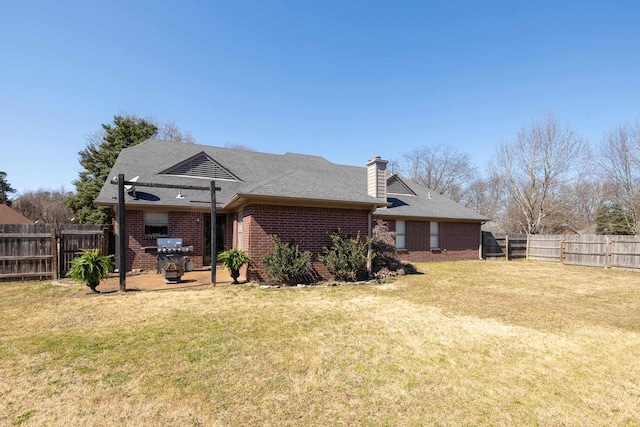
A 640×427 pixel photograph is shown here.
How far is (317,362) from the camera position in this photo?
389 cm

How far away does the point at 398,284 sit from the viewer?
382 inches

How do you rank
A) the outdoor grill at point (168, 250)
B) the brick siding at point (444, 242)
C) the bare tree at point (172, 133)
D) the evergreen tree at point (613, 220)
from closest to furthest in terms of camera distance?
the outdoor grill at point (168, 250) → the brick siding at point (444, 242) → the evergreen tree at point (613, 220) → the bare tree at point (172, 133)

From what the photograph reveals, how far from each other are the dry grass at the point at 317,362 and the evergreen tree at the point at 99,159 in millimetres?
18691

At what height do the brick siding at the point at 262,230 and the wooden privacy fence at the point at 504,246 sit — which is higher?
Answer: the brick siding at the point at 262,230

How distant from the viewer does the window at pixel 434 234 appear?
1786cm

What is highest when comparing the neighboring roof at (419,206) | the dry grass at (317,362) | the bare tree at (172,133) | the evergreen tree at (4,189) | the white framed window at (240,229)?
the bare tree at (172,133)

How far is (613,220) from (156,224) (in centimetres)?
3837

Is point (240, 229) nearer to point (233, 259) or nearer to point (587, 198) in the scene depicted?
point (233, 259)

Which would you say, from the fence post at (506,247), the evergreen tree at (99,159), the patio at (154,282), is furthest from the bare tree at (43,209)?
the fence post at (506,247)

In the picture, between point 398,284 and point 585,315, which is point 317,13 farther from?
point 585,315

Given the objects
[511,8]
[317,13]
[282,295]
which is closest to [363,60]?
[317,13]

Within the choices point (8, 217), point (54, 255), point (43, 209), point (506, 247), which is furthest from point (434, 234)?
point (43, 209)

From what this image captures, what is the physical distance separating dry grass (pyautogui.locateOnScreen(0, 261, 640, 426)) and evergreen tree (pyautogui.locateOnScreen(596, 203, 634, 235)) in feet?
88.0

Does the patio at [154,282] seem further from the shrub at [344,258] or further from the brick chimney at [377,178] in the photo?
the brick chimney at [377,178]
